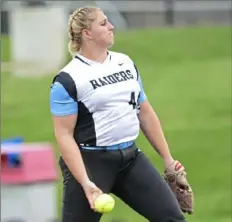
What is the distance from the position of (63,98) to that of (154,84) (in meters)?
13.8

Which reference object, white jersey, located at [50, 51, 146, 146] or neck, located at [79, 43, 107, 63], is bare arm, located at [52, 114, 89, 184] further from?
neck, located at [79, 43, 107, 63]

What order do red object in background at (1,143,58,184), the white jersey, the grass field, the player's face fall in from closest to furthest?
A: the white jersey, the player's face, red object in background at (1,143,58,184), the grass field

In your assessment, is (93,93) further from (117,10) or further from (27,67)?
(117,10)

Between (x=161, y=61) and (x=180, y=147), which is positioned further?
(x=161, y=61)

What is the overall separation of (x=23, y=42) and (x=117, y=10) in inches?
227

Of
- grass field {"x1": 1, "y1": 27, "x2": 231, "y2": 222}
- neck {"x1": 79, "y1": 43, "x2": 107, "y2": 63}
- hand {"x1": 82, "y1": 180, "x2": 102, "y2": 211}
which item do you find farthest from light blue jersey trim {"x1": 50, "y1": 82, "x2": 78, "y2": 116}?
grass field {"x1": 1, "y1": 27, "x2": 231, "y2": 222}

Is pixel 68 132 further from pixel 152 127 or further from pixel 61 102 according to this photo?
pixel 152 127

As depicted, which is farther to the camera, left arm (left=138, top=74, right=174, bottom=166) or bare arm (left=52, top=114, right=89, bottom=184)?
left arm (left=138, top=74, right=174, bottom=166)

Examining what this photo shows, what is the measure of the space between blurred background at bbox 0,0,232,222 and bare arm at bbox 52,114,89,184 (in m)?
1.19

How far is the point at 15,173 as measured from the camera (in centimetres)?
725

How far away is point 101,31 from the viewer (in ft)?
20.0

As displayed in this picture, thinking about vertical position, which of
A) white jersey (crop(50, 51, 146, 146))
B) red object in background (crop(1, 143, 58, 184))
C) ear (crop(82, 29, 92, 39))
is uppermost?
ear (crop(82, 29, 92, 39))

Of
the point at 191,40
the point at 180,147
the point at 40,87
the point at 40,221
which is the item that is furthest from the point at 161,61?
the point at 40,221

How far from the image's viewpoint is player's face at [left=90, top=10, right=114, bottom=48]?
608 centimetres
